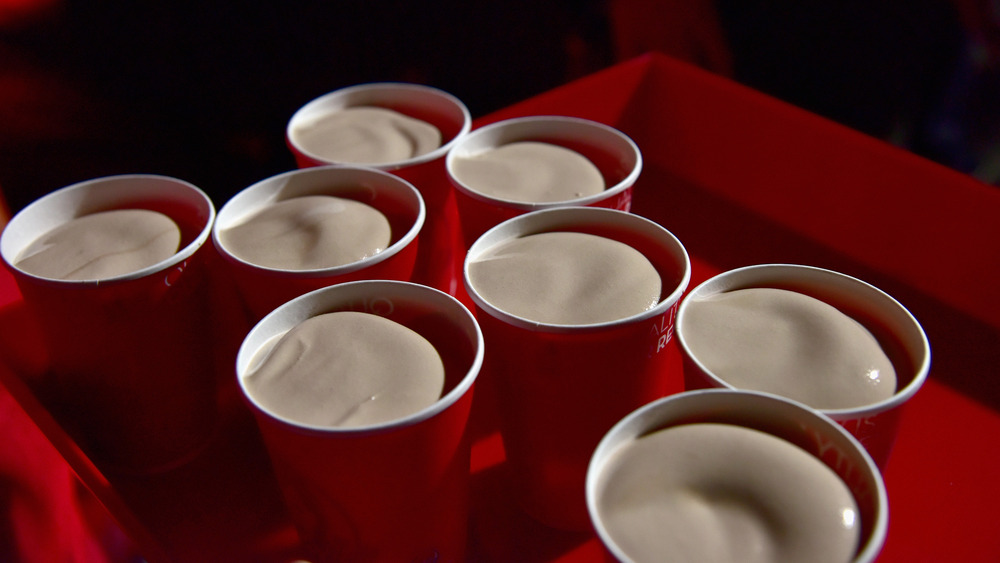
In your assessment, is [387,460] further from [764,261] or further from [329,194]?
[764,261]

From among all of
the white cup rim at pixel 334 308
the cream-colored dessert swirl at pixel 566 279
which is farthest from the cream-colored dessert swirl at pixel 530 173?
the white cup rim at pixel 334 308

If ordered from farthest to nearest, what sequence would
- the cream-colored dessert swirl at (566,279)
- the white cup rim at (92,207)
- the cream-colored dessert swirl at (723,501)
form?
the white cup rim at (92,207) → the cream-colored dessert swirl at (566,279) → the cream-colored dessert swirl at (723,501)

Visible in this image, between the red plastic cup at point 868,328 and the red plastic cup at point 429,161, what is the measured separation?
0.45 meters

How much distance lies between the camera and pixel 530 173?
1.12 meters

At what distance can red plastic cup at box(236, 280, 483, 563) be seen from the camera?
67cm

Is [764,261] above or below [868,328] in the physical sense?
below

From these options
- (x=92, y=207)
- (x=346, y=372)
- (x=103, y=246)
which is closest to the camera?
(x=346, y=372)

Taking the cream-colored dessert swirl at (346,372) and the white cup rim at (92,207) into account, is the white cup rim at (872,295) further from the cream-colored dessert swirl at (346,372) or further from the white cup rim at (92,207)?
the white cup rim at (92,207)

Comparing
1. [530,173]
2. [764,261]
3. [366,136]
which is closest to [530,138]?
[530,173]

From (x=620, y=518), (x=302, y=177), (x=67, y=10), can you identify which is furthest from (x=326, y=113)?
(x=620, y=518)

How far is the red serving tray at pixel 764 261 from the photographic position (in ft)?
2.92

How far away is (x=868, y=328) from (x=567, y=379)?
1.05 feet

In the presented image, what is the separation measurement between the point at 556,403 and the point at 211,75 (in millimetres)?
1238

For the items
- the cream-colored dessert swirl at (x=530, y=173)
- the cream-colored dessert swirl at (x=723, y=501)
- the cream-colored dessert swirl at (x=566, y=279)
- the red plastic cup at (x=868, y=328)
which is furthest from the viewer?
the cream-colored dessert swirl at (x=530, y=173)
